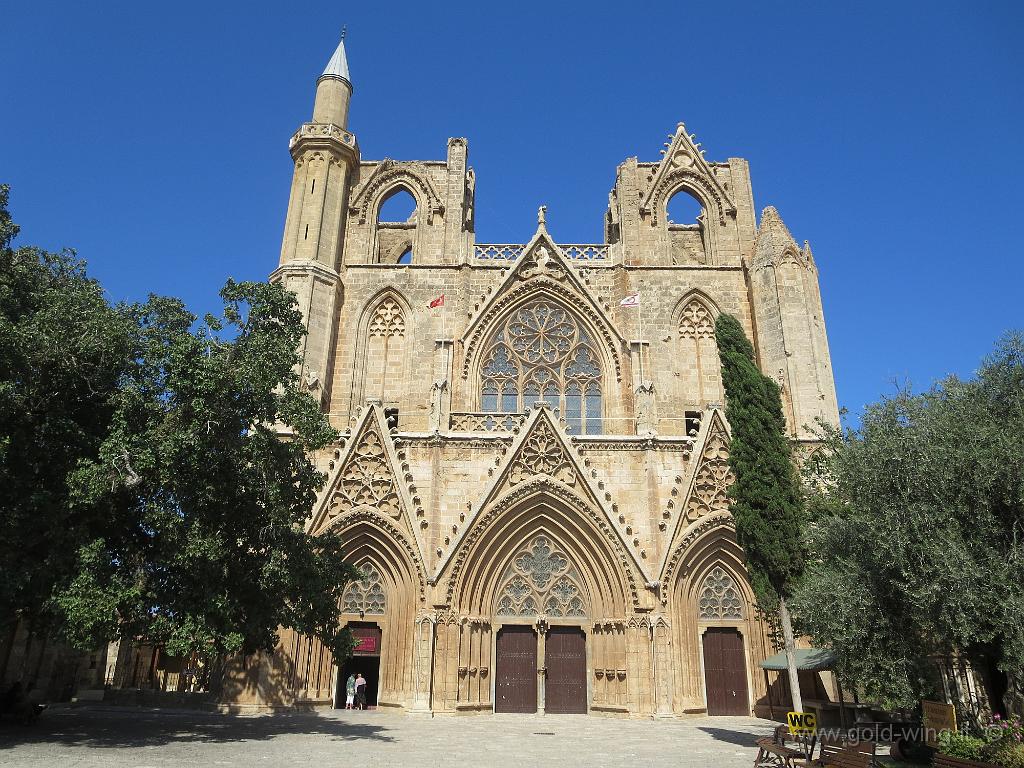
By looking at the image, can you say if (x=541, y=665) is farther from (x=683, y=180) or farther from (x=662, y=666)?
(x=683, y=180)

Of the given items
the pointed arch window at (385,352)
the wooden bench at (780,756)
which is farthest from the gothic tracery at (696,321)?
the wooden bench at (780,756)

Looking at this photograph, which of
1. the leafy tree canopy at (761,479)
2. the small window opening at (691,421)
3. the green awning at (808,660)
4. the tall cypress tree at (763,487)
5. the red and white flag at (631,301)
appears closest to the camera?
the tall cypress tree at (763,487)

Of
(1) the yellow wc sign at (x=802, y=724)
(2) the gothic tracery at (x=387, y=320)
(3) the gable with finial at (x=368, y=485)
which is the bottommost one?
(1) the yellow wc sign at (x=802, y=724)

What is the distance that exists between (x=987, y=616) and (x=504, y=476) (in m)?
12.2

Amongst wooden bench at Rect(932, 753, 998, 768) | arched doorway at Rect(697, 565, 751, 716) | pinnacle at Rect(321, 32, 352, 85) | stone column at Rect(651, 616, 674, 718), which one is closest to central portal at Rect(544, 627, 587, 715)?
stone column at Rect(651, 616, 674, 718)

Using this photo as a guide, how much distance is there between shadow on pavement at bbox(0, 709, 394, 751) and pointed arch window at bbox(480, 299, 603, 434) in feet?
36.0

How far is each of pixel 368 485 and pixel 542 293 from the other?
31.8 ft

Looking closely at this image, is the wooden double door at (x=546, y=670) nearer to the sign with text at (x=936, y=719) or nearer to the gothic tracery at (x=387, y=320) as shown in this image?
the sign with text at (x=936, y=719)

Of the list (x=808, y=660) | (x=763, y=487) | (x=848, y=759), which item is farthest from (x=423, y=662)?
(x=848, y=759)

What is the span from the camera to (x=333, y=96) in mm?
27484

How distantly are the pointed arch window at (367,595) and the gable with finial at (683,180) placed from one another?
632 inches

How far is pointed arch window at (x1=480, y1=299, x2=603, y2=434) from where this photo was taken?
950 inches

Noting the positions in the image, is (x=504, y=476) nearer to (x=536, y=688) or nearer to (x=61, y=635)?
(x=536, y=688)

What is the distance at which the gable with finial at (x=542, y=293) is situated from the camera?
969 inches
